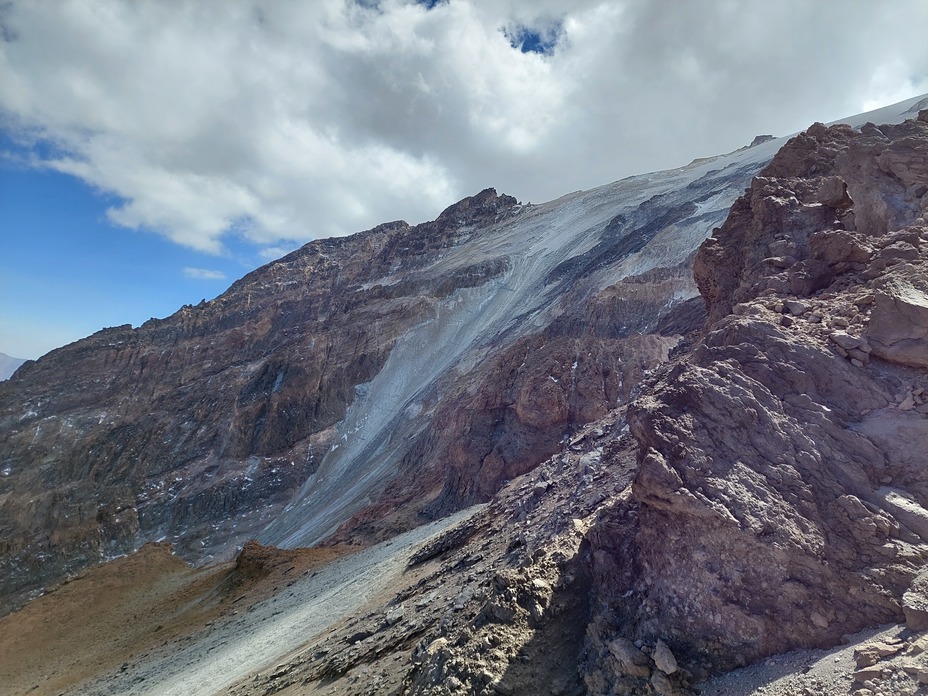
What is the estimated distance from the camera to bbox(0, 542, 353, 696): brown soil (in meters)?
21.3

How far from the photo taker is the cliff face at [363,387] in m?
30.4

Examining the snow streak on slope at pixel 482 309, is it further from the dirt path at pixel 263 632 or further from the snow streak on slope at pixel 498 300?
the dirt path at pixel 263 632

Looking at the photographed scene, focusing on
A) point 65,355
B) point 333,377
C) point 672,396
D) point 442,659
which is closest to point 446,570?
point 442,659

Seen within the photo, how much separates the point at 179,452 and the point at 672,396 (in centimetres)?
5387

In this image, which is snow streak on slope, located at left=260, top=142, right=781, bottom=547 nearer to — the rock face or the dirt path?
the dirt path

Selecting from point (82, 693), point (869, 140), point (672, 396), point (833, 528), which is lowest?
point (82, 693)

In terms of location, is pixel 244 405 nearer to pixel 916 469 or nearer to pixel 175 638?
pixel 175 638

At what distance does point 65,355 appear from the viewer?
75062 millimetres

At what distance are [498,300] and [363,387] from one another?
14.9 metres

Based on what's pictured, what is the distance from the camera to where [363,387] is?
167ft

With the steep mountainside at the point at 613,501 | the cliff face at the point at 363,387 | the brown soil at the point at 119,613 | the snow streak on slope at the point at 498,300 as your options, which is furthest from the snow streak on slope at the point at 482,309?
the brown soil at the point at 119,613

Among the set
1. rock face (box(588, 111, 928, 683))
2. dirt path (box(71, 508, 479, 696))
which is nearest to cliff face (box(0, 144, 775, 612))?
dirt path (box(71, 508, 479, 696))

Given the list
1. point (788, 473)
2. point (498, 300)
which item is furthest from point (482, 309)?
point (788, 473)

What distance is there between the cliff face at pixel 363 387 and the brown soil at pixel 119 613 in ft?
18.0
